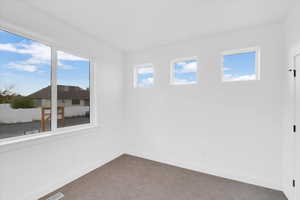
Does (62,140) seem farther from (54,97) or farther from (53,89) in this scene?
(53,89)

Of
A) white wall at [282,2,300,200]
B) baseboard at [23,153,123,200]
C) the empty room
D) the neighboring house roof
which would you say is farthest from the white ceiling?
baseboard at [23,153,123,200]

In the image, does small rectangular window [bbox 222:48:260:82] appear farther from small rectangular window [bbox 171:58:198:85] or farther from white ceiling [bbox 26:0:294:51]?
small rectangular window [bbox 171:58:198:85]

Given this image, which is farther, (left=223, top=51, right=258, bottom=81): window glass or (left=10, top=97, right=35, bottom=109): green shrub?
(left=223, top=51, right=258, bottom=81): window glass

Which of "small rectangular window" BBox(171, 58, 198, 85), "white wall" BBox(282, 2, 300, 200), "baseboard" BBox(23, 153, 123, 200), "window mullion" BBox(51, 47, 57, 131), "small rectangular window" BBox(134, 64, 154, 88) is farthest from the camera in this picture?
"small rectangular window" BBox(134, 64, 154, 88)

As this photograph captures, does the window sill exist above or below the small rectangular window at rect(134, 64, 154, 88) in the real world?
below

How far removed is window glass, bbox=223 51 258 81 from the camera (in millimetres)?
2463

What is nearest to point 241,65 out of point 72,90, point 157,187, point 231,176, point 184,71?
point 184,71

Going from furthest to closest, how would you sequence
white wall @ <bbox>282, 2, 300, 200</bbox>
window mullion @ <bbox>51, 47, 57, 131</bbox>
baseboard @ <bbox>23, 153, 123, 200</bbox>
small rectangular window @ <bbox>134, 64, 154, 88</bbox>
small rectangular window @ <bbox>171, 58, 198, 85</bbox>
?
1. small rectangular window @ <bbox>134, 64, 154, 88</bbox>
2. small rectangular window @ <bbox>171, 58, 198, 85</bbox>
3. window mullion @ <bbox>51, 47, 57, 131</bbox>
4. baseboard @ <bbox>23, 153, 123, 200</bbox>
5. white wall @ <bbox>282, 2, 300, 200</bbox>

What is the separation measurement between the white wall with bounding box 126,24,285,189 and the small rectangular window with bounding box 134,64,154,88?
0.15 m

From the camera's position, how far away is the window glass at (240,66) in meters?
2.46

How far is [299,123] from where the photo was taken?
1752 millimetres

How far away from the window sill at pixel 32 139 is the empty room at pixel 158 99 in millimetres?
12

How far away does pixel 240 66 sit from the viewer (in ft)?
8.39

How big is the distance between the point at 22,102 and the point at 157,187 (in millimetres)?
2401
